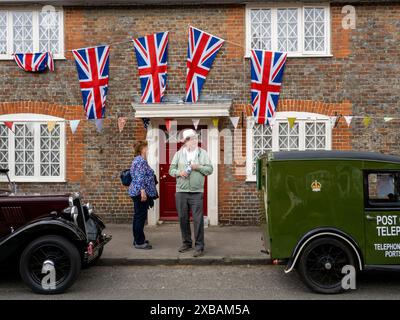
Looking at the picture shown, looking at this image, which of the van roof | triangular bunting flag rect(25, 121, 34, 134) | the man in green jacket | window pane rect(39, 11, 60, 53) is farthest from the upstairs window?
triangular bunting flag rect(25, 121, 34, 134)

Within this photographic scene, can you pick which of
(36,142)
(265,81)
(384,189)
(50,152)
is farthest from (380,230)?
(36,142)

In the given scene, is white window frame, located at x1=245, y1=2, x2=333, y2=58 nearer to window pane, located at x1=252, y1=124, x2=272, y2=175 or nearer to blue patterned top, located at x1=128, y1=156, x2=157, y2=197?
window pane, located at x1=252, y1=124, x2=272, y2=175

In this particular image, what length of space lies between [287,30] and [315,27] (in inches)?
24.4

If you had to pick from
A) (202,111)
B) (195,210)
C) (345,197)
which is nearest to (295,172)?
(345,197)

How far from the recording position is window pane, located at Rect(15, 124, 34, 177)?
980 centimetres

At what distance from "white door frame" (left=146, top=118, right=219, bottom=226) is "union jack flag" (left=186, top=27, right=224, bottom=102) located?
2.32ft

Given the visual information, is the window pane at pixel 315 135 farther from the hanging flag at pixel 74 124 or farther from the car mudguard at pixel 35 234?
the car mudguard at pixel 35 234

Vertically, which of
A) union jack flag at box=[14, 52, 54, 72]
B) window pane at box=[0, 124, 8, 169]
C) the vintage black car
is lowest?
the vintage black car

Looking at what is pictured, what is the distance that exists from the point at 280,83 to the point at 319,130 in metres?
1.35

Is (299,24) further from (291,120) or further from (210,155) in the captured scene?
(210,155)

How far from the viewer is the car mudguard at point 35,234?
5.57 metres

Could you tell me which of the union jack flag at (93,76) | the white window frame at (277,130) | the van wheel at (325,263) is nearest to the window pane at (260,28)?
the white window frame at (277,130)

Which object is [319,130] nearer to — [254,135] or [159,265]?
[254,135]

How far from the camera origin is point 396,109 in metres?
9.54
